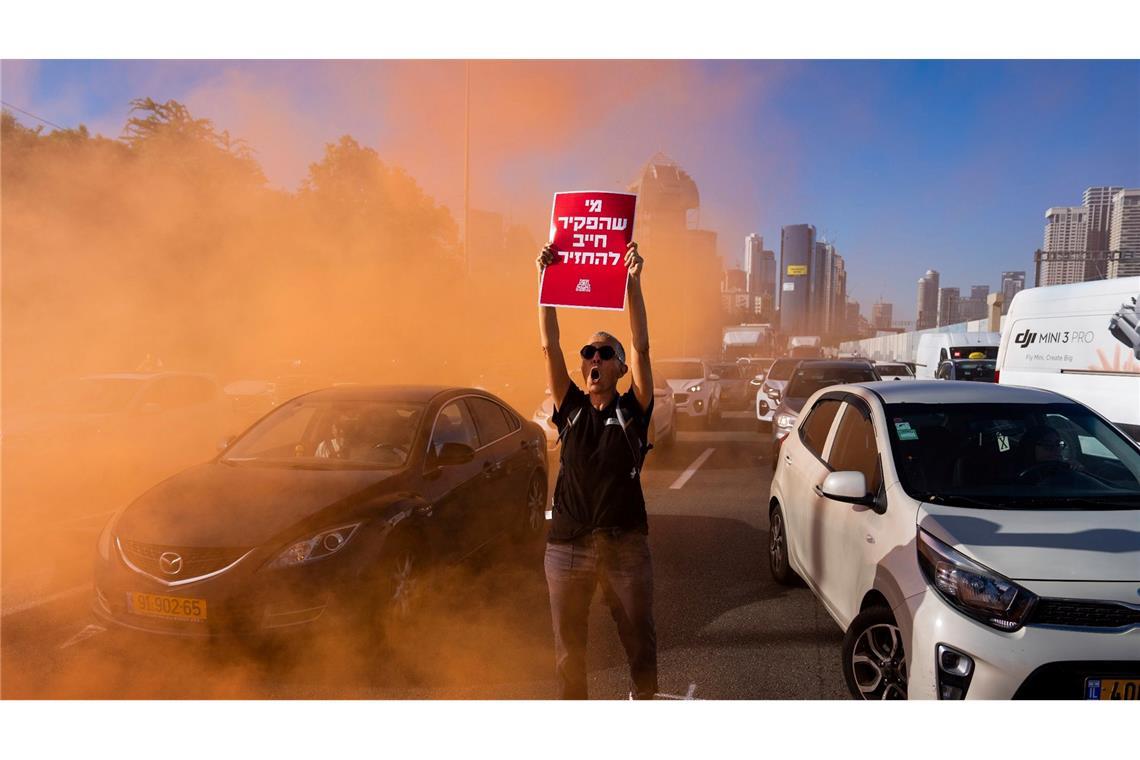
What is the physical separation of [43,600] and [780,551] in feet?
14.9

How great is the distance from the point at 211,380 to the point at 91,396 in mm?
1360

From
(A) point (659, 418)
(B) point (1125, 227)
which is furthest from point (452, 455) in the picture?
(B) point (1125, 227)

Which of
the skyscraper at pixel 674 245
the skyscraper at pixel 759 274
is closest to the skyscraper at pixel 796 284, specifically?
the skyscraper at pixel 759 274

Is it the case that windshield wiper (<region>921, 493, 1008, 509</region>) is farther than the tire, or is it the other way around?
the tire

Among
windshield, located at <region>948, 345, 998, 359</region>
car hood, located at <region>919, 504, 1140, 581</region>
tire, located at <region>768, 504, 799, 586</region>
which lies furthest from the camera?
windshield, located at <region>948, 345, 998, 359</region>

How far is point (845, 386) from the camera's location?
4438 mm

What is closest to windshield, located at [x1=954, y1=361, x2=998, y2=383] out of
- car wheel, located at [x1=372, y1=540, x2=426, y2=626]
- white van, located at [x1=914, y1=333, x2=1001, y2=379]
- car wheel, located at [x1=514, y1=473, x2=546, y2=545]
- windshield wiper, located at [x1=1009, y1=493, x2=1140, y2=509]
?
white van, located at [x1=914, y1=333, x2=1001, y2=379]

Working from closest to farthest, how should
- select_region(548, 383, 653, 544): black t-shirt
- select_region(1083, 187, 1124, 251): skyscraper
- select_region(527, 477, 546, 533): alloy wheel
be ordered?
select_region(548, 383, 653, 544): black t-shirt
select_region(527, 477, 546, 533): alloy wheel
select_region(1083, 187, 1124, 251): skyscraper

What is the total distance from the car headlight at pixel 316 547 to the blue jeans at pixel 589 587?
128cm

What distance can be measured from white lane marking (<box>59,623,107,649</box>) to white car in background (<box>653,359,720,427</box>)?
11.2m

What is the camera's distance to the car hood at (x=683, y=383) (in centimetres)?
1450

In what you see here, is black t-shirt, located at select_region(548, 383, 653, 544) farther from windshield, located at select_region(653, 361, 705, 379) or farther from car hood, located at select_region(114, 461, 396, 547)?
windshield, located at select_region(653, 361, 705, 379)

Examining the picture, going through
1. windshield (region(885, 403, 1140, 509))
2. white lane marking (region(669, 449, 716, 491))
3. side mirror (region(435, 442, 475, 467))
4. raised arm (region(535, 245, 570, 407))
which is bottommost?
white lane marking (region(669, 449, 716, 491))

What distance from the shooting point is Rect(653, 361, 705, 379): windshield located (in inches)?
601
